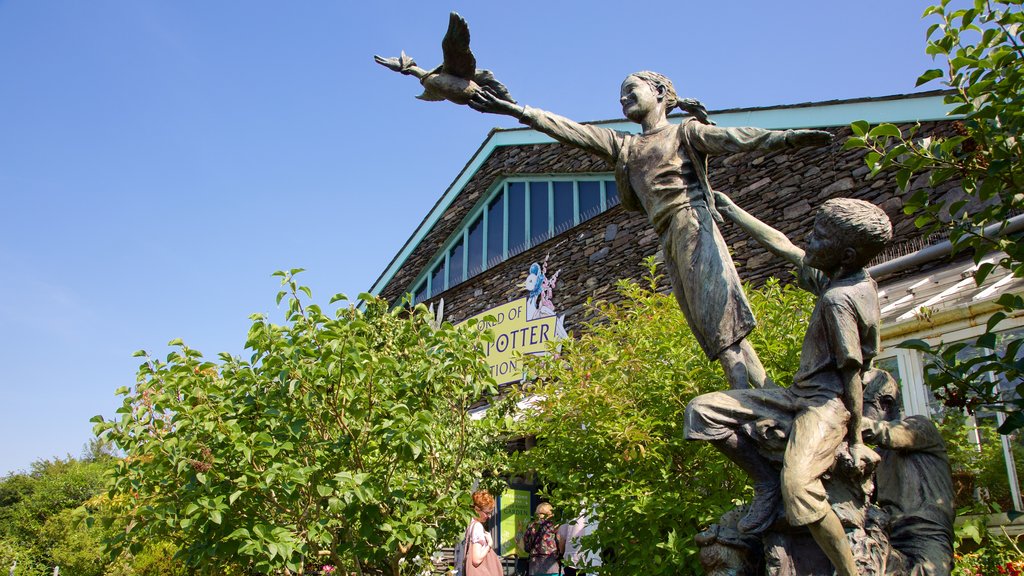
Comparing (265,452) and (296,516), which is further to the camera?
(296,516)

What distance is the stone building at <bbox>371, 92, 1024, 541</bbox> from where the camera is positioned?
8.05 m

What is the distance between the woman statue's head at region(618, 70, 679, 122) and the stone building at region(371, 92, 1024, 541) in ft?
10.5

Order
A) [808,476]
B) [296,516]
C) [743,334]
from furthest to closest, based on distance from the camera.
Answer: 1. [296,516]
2. [743,334]
3. [808,476]

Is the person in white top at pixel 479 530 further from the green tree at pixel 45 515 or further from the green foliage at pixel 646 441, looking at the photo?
the green tree at pixel 45 515

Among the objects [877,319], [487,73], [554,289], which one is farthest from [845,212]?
[554,289]

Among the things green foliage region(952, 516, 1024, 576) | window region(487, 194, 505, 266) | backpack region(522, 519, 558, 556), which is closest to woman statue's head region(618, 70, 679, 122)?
Answer: green foliage region(952, 516, 1024, 576)

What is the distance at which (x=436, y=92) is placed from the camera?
389cm

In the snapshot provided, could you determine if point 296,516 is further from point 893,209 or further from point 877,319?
point 893,209

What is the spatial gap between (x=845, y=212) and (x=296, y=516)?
4132mm

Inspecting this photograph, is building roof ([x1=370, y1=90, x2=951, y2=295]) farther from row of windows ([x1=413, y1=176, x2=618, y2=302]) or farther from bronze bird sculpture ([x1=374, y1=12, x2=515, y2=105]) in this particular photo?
bronze bird sculpture ([x1=374, y1=12, x2=515, y2=105])

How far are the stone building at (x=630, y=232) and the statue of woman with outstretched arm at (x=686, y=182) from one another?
3.26 m

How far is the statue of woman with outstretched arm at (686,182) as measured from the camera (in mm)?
3354

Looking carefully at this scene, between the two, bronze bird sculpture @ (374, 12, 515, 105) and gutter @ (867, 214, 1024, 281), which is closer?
bronze bird sculpture @ (374, 12, 515, 105)

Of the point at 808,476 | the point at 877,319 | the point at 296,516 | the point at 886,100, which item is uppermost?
the point at 886,100
